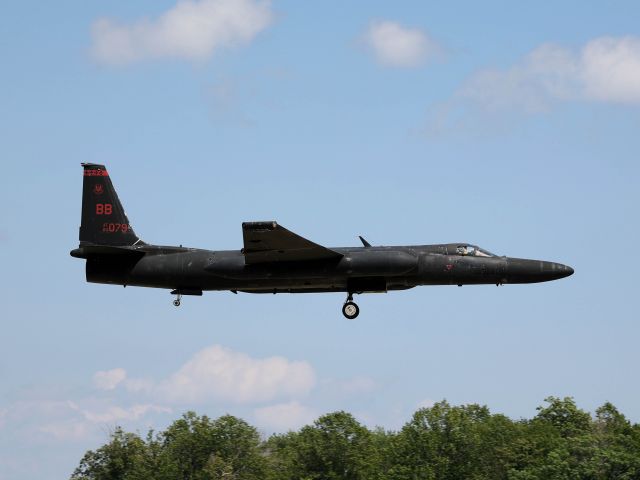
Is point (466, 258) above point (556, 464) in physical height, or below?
above

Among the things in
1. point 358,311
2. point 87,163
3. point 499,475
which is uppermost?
point 87,163

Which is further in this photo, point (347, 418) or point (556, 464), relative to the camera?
point (347, 418)

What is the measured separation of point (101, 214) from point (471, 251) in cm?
1443

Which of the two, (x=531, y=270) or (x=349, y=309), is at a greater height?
(x=531, y=270)

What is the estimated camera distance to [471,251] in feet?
157

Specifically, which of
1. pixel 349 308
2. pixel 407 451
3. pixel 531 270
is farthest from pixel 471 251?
pixel 407 451

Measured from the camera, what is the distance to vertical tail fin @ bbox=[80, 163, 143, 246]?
50.2 meters

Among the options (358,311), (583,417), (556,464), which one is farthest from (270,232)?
(583,417)

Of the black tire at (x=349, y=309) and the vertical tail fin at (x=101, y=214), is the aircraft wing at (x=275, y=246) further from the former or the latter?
the vertical tail fin at (x=101, y=214)

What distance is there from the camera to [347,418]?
9031 centimetres

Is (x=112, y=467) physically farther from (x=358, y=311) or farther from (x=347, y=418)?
(x=358, y=311)

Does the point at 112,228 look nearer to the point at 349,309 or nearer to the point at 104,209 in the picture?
the point at 104,209

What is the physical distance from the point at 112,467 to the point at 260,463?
35.5 feet

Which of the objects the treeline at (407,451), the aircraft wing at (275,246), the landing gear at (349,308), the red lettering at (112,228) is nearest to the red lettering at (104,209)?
the red lettering at (112,228)
